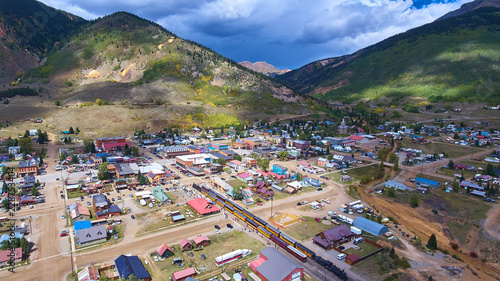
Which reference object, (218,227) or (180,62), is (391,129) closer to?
(218,227)

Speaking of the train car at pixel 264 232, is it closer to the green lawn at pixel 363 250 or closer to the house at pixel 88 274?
the green lawn at pixel 363 250

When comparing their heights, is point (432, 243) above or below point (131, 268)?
below

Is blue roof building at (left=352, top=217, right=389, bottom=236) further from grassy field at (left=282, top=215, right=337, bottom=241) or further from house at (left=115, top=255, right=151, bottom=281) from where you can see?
house at (left=115, top=255, right=151, bottom=281)

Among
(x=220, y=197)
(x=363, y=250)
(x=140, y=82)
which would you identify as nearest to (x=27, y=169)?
(x=220, y=197)

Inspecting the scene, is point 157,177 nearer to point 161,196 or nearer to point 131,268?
point 161,196

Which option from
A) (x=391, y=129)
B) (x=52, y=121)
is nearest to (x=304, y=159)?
(x=391, y=129)

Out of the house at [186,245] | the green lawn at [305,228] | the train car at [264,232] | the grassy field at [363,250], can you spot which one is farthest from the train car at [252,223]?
the grassy field at [363,250]

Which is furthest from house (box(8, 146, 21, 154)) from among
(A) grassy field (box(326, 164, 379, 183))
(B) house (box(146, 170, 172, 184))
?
(A) grassy field (box(326, 164, 379, 183))
